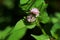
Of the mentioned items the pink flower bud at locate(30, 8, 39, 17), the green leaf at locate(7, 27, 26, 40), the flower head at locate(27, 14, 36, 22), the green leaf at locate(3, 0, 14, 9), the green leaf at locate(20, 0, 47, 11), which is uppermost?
the green leaf at locate(20, 0, 47, 11)

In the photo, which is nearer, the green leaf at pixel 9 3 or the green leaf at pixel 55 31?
the green leaf at pixel 55 31

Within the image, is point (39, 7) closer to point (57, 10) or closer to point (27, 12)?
point (27, 12)

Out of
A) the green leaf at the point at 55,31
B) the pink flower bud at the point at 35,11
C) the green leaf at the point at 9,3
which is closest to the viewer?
the pink flower bud at the point at 35,11

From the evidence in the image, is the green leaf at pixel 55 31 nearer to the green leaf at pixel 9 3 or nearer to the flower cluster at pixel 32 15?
the flower cluster at pixel 32 15

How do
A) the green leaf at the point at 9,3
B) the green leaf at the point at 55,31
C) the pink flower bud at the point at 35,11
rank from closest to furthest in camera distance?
the pink flower bud at the point at 35,11 < the green leaf at the point at 55,31 < the green leaf at the point at 9,3

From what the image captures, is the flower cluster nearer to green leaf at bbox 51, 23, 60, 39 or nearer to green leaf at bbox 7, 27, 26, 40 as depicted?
green leaf at bbox 7, 27, 26, 40

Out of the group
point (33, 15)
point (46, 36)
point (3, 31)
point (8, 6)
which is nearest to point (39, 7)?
point (33, 15)

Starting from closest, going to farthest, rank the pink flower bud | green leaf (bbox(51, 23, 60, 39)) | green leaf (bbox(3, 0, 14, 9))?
the pink flower bud
green leaf (bbox(51, 23, 60, 39))
green leaf (bbox(3, 0, 14, 9))

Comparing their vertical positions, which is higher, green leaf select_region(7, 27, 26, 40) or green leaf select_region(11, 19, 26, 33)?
green leaf select_region(11, 19, 26, 33)

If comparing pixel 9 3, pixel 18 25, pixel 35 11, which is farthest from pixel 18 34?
pixel 9 3

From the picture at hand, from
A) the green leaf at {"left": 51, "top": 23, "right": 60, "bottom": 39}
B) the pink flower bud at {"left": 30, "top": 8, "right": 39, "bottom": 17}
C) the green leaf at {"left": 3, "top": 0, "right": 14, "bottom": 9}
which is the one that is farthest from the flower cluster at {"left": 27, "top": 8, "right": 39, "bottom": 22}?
the green leaf at {"left": 3, "top": 0, "right": 14, "bottom": 9}

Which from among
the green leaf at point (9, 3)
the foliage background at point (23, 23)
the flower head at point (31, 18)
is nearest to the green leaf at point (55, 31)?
the foliage background at point (23, 23)
